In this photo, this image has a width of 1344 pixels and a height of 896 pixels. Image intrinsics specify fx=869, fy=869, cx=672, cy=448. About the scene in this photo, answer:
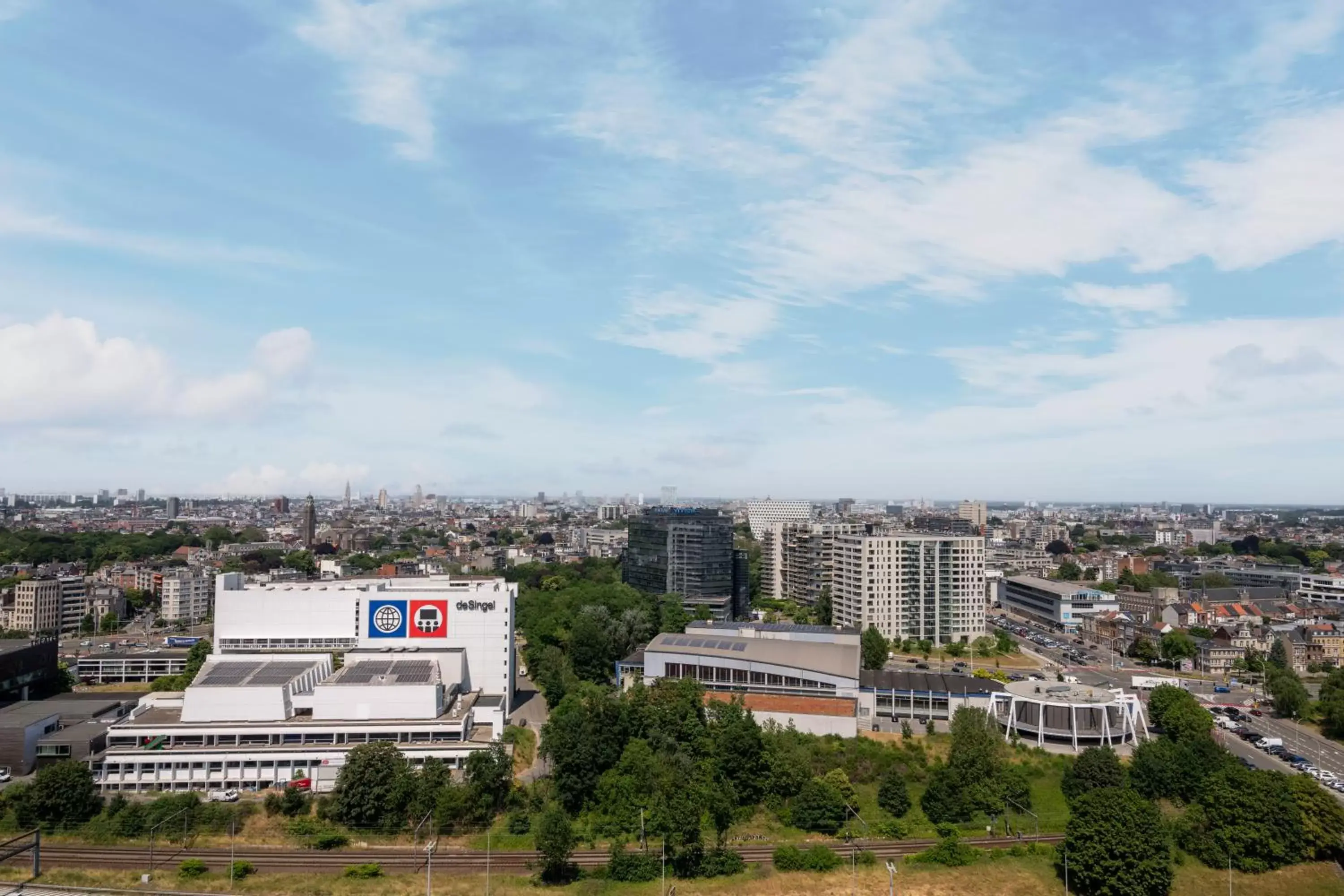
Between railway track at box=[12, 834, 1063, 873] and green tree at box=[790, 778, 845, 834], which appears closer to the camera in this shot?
railway track at box=[12, 834, 1063, 873]

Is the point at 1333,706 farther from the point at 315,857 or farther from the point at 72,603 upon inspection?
the point at 72,603

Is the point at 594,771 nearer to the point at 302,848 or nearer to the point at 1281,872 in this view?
the point at 302,848

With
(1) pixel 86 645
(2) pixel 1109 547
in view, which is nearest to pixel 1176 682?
(1) pixel 86 645

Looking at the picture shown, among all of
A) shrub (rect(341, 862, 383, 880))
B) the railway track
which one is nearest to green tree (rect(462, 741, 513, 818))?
the railway track

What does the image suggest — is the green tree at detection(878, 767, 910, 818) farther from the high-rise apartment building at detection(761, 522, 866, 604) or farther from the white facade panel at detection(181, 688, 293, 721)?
the high-rise apartment building at detection(761, 522, 866, 604)

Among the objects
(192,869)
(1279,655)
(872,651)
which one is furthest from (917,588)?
(192,869)

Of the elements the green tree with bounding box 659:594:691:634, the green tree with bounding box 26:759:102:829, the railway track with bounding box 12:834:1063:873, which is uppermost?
the green tree with bounding box 659:594:691:634

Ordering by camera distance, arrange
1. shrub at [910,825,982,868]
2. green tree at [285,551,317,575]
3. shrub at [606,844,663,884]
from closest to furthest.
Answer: shrub at [606,844,663,884] → shrub at [910,825,982,868] → green tree at [285,551,317,575]
